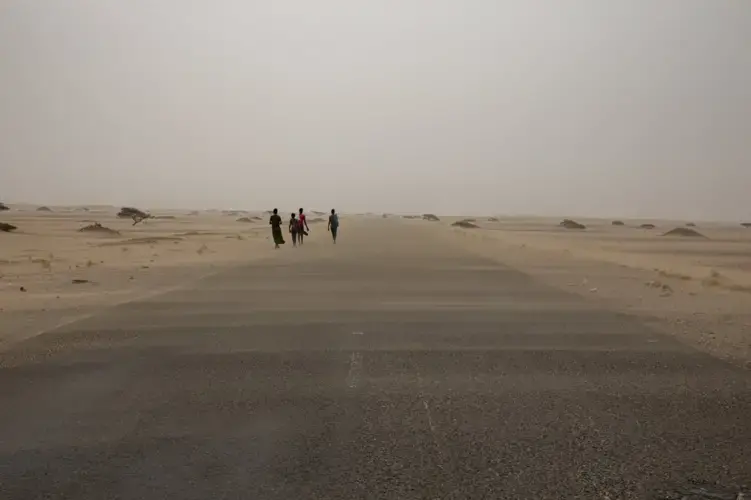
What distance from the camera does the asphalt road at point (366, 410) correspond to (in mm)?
4105

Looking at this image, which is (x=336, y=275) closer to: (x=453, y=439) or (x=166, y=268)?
(x=166, y=268)

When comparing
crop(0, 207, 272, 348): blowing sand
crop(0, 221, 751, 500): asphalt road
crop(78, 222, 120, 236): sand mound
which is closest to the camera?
crop(0, 221, 751, 500): asphalt road

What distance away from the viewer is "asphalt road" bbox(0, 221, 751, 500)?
411 cm

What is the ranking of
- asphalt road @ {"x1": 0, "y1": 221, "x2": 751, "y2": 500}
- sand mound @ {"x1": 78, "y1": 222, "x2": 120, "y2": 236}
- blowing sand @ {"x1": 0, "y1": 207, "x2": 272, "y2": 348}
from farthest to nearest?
sand mound @ {"x1": 78, "y1": 222, "x2": 120, "y2": 236} < blowing sand @ {"x1": 0, "y1": 207, "x2": 272, "y2": 348} < asphalt road @ {"x1": 0, "y1": 221, "x2": 751, "y2": 500}

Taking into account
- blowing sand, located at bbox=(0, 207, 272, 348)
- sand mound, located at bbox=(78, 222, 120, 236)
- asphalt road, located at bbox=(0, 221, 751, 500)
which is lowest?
blowing sand, located at bbox=(0, 207, 272, 348)

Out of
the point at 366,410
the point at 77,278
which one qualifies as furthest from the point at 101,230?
the point at 366,410

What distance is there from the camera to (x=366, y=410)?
18.4 feet

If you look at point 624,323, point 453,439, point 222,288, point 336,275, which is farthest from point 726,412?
point 336,275

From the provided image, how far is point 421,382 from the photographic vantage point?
661 centimetres

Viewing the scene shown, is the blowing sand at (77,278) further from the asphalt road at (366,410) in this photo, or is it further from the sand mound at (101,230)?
the sand mound at (101,230)

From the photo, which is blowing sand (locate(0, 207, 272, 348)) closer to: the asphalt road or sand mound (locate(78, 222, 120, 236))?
the asphalt road

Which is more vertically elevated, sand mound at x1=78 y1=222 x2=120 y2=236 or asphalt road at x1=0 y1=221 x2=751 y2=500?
sand mound at x1=78 y1=222 x2=120 y2=236

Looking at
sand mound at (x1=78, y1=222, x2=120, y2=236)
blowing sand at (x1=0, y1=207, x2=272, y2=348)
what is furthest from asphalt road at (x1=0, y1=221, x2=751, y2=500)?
sand mound at (x1=78, y1=222, x2=120, y2=236)

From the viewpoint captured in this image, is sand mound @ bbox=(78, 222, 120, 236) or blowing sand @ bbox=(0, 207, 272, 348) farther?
sand mound @ bbox=(78, 222, 120, 236)
